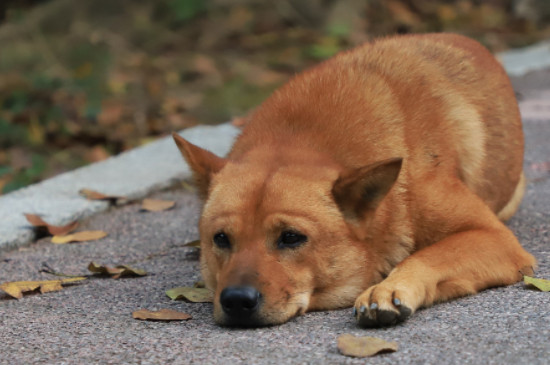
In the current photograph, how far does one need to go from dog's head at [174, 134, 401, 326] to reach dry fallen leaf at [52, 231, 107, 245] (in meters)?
1.44

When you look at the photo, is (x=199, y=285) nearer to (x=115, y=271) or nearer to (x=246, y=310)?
(x=115, y=271)

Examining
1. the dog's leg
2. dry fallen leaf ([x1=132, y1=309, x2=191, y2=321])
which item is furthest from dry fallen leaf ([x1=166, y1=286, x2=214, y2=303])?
the dog's leg

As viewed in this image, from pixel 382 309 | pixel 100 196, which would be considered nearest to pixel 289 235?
pixel 382 309

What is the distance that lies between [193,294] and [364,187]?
89cm

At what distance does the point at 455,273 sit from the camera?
10.6ft

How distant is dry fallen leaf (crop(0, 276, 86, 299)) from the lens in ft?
11.7

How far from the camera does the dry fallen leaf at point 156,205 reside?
5.14m

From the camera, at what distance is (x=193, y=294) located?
348 cm

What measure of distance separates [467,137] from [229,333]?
1.58 m

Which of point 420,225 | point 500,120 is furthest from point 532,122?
point 420,225

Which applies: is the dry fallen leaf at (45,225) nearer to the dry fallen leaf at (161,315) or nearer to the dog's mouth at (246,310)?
the dry fallen leaf at (161,315)

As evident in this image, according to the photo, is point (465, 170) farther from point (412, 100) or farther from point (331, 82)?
point (331, 82)

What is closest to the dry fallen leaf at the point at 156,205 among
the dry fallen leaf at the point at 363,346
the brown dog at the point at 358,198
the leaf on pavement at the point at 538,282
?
the brown dog at the point at 358,198

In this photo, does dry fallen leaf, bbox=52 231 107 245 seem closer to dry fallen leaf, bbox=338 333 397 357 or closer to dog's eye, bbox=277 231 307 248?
dog's eye, bbox=277 231 307 248
